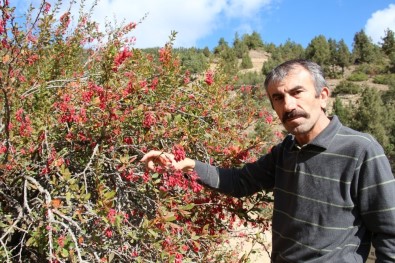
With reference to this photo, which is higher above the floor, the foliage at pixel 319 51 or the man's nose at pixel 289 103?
the foliage at pixel 319 51

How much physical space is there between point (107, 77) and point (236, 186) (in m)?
0.96

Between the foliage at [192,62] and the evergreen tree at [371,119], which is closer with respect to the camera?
the foliage at [192,62]

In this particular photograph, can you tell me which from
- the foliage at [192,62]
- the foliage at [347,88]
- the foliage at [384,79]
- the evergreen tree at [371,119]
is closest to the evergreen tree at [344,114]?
the evergreen tree at [371,119]

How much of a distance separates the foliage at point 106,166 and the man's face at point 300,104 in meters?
0.58

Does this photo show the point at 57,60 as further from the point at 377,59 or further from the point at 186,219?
the point at 377,59

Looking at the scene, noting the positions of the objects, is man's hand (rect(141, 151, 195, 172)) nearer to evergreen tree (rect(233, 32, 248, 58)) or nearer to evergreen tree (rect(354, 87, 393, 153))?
evergreen tree (rect(354, 87, 393, 153))

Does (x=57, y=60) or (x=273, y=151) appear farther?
(x=57, y=60)

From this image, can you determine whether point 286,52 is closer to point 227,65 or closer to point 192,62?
point 192,62

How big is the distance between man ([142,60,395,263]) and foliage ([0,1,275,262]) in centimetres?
31

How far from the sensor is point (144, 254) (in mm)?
2062

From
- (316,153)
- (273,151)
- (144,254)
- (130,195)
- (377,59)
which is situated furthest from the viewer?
(377,59)

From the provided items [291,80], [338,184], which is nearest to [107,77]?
[291,80]

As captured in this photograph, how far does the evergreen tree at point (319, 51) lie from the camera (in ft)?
154

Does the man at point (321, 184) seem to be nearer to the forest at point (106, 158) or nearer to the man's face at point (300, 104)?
the man's face at point (300, 104)
